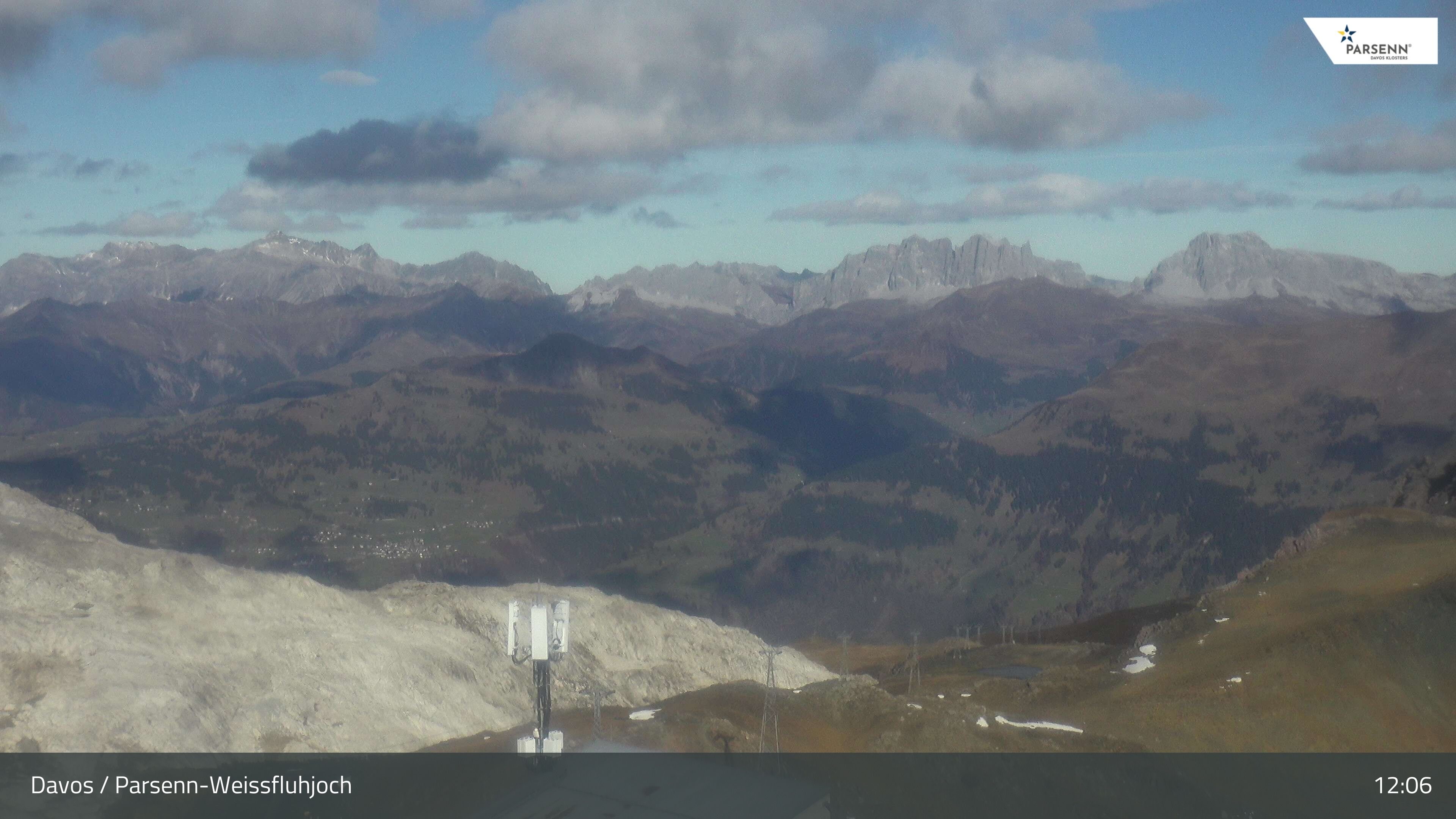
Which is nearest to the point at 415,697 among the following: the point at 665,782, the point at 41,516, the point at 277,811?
the point at 277,811

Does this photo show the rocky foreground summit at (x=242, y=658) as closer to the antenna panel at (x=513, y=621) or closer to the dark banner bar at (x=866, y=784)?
the dark banner bar at (x=866, y=784)

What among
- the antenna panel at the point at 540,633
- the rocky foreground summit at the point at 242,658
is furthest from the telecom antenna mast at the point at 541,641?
the rocky foreground summit at the point at 242,658

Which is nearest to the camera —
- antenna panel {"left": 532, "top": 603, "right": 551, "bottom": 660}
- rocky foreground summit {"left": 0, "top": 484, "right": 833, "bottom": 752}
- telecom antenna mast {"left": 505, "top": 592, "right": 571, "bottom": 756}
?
antenna panel {"left": 532, "top": 603, "right": 551, "bottom": 660}

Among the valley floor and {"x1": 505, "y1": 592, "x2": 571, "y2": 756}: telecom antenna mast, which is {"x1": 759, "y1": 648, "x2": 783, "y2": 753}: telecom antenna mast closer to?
the valley floor

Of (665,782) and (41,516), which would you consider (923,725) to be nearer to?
(665,782)

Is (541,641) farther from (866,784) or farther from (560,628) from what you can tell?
(866,784)
